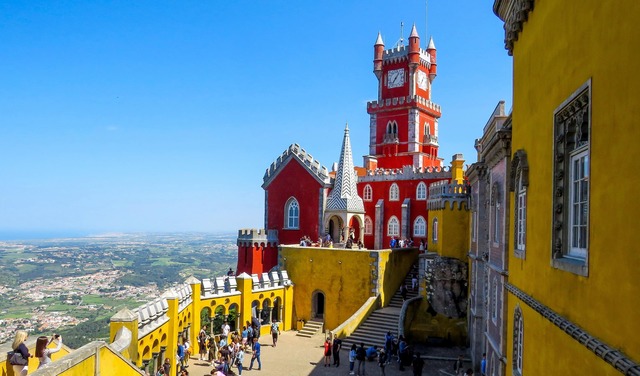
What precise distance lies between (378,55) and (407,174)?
13.6 meters

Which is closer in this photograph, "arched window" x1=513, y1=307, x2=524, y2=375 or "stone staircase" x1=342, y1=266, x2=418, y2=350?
"arched window" x1=513, y1=307, x2=524, y2=375

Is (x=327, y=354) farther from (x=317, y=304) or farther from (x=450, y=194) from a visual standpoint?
(x=450, y=194)

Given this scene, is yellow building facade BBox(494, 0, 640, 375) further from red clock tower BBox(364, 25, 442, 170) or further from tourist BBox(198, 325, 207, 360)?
red clock tower BBox(364, 25, 442, 170)

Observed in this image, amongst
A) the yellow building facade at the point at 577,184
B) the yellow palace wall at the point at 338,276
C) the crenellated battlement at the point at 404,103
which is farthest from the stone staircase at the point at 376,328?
the crenellated battlement at the point at 404,103

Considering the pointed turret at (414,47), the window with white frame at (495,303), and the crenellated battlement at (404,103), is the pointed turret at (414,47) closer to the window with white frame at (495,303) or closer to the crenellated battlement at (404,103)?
the crenellated battlement at (404,103)

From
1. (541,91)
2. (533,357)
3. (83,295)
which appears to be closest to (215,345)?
(533,357)

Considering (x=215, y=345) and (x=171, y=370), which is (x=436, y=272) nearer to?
(x=215, y=345)

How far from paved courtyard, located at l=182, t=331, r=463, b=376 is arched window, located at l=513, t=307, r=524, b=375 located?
10241mm

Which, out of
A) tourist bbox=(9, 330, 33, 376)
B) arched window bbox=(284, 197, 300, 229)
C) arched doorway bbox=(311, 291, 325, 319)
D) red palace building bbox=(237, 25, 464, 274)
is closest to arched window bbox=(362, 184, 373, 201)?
red palace building bbox=(237, 25, 464, 274)

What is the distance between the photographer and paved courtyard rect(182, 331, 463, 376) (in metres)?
20.1

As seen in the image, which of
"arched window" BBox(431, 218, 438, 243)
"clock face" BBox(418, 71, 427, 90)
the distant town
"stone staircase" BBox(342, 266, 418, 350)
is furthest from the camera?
the distant town

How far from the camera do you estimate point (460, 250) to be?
25.4m

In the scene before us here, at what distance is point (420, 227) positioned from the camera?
33938 millimetres

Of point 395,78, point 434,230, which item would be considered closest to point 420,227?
point 434,230
